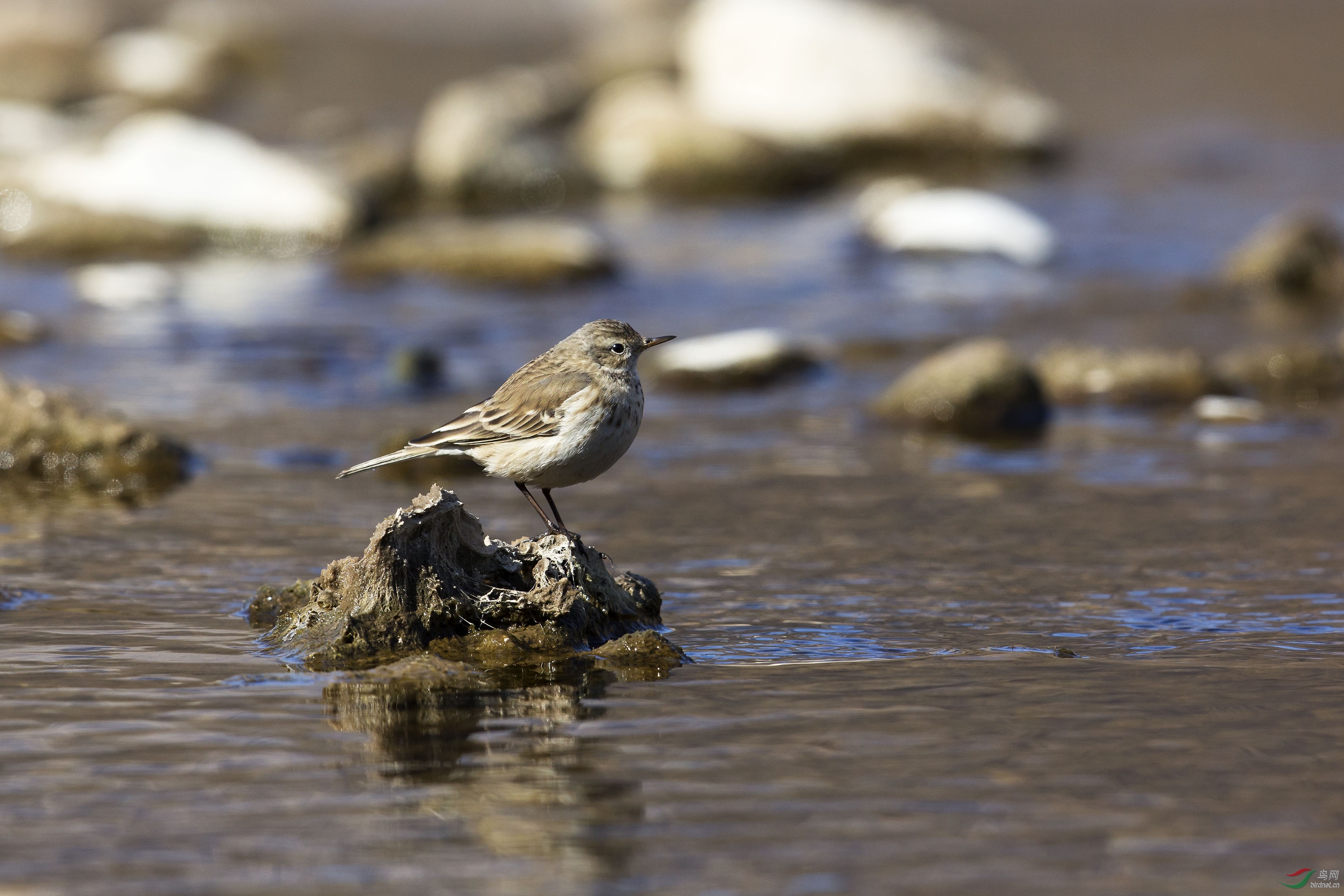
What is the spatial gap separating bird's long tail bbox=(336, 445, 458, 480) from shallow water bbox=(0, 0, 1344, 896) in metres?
0.90

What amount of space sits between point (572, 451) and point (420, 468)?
173 inches

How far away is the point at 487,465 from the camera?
26.5 ft

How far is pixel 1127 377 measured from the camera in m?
14.0

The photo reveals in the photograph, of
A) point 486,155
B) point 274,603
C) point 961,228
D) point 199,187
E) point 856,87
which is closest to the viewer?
point 274,603

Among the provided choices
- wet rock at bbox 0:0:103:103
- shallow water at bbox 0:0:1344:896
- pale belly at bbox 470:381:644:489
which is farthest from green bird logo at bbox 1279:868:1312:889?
wet rock at bbox 0:0:103:103

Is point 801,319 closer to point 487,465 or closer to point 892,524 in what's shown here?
point 892,524

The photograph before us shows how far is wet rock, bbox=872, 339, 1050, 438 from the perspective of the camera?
13.1m

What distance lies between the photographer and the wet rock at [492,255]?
63.9ft

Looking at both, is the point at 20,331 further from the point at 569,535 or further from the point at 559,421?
the point at 569,535

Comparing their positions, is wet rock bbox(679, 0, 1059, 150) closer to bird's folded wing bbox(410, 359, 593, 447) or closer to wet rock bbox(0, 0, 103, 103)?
wet rock bbox(0, 0, 103, 103)

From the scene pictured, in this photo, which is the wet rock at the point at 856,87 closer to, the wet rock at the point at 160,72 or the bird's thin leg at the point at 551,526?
the wet rock at the point at 160,72

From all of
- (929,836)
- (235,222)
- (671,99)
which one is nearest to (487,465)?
(929,836)

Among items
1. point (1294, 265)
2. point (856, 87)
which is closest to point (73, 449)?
point (1294, 265)

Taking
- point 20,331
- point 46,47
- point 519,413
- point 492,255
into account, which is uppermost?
point 46,47
